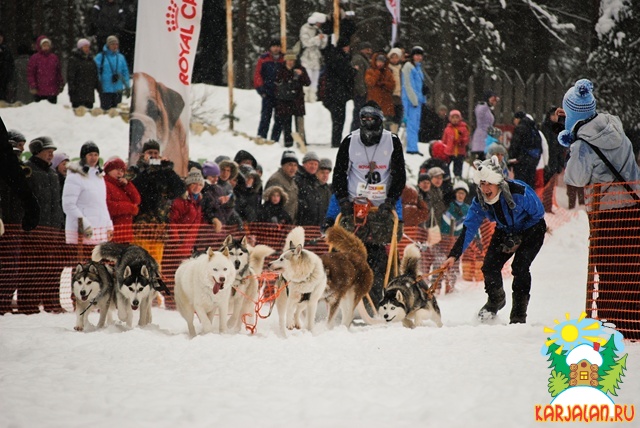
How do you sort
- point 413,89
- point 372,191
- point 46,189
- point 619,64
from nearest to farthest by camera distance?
point 372,191
point 46,189
point 413,89
point 619,64

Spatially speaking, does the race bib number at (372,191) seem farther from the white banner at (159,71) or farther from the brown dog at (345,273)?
the white banner at (159,71)

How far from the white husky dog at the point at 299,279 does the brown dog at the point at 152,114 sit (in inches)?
141

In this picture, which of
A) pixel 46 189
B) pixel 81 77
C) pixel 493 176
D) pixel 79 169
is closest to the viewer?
pixel 493 176

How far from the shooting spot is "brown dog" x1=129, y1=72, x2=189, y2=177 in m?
10.1

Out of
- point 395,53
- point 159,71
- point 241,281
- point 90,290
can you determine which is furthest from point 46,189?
point 395,53

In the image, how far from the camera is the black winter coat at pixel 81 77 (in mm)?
14836

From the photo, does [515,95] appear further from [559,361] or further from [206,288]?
[559,361]

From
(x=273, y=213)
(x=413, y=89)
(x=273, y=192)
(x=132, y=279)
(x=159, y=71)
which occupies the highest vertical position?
(x=413, y=89)

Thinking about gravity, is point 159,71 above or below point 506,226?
above

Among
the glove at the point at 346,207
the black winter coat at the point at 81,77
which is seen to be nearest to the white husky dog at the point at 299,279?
the glove at the point at 346,207

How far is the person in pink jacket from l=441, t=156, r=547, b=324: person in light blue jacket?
10.4 meters

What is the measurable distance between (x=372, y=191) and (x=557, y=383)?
148 inches

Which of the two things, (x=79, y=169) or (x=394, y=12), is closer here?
(x=79, y=169)

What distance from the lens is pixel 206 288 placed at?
658cm
